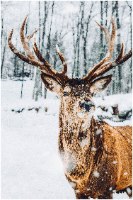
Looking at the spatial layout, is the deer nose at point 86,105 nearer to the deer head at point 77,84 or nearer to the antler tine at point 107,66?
the deer head at point 77,84

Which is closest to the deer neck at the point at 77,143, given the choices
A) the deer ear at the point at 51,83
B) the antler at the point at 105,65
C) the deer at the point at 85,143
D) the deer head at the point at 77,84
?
the deer at the point at 85,143

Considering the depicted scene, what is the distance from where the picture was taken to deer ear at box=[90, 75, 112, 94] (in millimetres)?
5098

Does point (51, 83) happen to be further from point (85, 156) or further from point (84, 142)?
point (85, 156)

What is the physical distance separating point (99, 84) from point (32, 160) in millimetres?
5329

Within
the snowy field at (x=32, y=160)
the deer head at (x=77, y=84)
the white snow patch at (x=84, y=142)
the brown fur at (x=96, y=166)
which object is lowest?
the snowy field at (x=32, y=160)

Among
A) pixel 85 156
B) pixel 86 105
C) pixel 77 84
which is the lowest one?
pixel 85 156

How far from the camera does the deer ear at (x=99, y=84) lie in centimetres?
510

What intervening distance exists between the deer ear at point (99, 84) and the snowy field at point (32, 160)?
3.45ft

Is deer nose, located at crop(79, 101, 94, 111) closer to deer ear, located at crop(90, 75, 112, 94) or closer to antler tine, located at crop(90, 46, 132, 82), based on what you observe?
deer ear, located at crop(90, 75, 112, 94)

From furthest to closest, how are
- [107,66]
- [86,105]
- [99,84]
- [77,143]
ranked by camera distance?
[107,66]
[99,84]
[77,143]
[86,105]

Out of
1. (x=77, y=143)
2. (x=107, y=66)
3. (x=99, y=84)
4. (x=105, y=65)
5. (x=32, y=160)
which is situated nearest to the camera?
(x=77, y=143)

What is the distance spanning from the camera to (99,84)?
16.9 feet

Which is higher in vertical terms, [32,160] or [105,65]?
[105,65]

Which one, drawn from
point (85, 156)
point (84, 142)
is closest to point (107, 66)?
point (84, 142)
